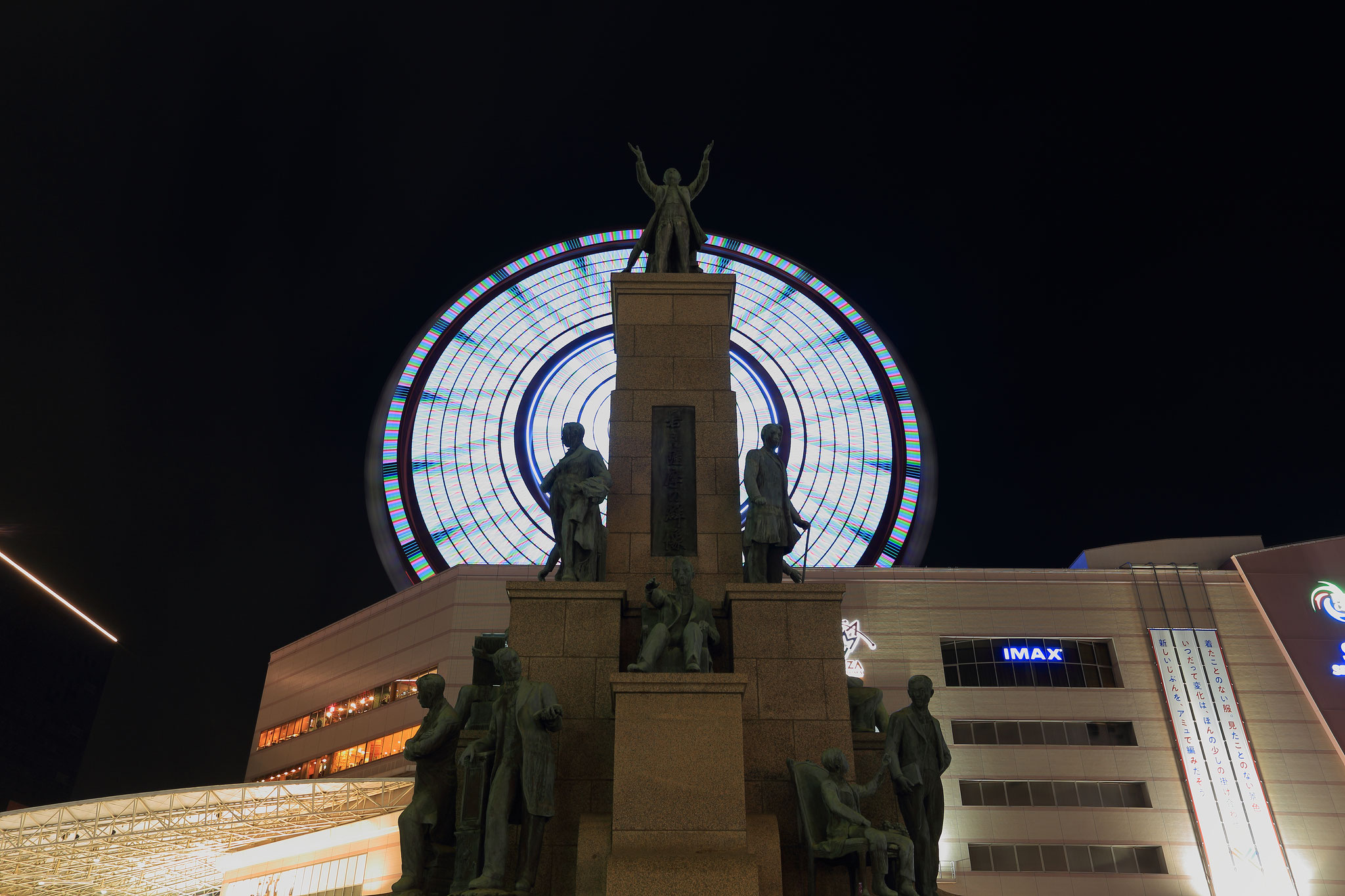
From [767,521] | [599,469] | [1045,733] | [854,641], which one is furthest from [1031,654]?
[599,469]

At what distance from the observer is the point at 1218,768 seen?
3981 centimetres

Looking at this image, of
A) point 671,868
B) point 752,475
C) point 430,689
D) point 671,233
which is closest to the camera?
point 671,868

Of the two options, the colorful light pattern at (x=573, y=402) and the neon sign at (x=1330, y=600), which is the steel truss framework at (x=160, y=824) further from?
the neon sign at (x=1330, y=600)

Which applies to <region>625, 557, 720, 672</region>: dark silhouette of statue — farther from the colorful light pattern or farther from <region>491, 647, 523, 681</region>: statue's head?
the colorful light pattern

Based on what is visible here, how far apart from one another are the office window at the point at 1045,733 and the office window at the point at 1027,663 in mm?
1577

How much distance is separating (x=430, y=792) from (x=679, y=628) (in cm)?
299

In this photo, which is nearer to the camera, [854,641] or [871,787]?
[871,787]

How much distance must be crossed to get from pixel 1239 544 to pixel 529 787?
44.9 metres

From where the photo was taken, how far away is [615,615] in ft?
38.2

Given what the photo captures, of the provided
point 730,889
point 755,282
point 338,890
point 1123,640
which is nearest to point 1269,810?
point 1123,640

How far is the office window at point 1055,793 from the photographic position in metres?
39.2

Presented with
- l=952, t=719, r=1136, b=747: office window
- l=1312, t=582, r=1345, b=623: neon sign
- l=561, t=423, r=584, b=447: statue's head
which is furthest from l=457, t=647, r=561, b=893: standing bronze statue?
l=1312, t=582, r=1345, b=623: neon sign

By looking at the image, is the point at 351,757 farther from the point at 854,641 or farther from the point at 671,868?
the point at 671,868

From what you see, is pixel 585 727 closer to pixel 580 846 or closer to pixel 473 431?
pixel 580 846
